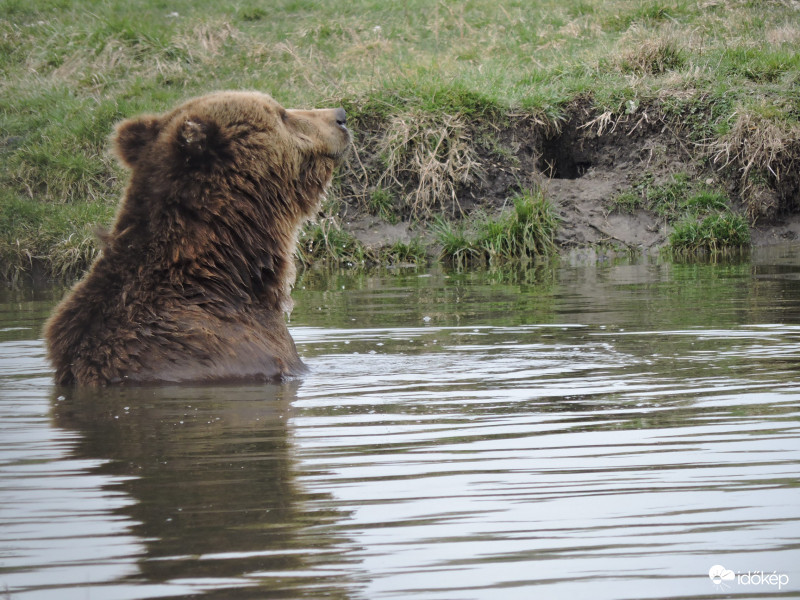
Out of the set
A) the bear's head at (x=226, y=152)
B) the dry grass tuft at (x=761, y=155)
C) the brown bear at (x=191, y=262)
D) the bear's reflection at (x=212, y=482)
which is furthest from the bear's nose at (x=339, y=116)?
the dry grass tuft at (x=761, y=155)

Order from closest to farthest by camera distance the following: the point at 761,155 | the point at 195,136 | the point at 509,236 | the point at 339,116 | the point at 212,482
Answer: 1. the point at 212,482
2. the point at 195,136
3. the point at 339,116
4. the point at 761,155
5. the point at 509,236

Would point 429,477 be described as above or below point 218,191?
below

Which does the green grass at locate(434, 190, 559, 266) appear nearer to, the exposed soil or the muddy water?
the exposed soil

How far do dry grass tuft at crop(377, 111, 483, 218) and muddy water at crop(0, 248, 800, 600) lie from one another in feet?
21.4

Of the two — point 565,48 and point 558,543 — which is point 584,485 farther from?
point 565,48

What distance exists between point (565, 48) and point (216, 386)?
37.6ft

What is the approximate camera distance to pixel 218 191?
4.84m

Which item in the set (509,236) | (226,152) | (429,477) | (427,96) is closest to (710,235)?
(509,236)

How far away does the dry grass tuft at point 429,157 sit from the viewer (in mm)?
12461

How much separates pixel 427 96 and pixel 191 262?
8512 mm

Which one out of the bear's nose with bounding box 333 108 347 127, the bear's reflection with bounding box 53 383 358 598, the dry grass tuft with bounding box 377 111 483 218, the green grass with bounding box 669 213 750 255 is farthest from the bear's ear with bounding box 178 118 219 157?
the green grass with bounding box 669 213 750 255

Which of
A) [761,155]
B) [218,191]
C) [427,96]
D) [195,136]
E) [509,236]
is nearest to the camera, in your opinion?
[195,136]

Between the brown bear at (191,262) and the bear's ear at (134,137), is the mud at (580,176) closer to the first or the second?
the brown bear at (191,262)

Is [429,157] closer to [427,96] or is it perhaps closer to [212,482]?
[427,96]
